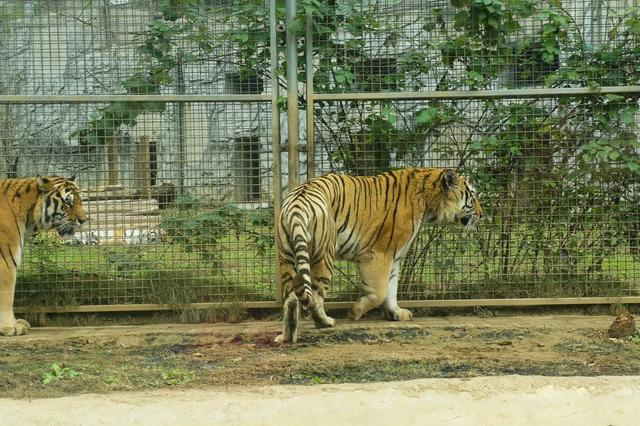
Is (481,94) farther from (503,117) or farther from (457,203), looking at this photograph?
(457,203)

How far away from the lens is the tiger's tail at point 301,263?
18.9ft

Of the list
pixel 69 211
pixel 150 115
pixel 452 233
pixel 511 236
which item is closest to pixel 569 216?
pixel 511 236

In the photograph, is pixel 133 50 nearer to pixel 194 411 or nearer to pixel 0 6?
pixel 0 6

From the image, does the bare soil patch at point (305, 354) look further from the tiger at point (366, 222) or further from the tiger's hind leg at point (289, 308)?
the tiger at point (366, 222)

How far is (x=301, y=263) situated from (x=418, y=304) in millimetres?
1817

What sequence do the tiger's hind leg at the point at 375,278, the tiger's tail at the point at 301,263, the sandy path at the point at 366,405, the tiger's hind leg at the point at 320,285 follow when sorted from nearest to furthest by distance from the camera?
the sandy path at the point at 366,405
the tiger's tail at the point at 301,263
the tiger's hind leg at the point at 320,285
the tiger's hind leg at the point at 375,278

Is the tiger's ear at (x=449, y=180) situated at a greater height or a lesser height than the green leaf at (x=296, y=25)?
lesser

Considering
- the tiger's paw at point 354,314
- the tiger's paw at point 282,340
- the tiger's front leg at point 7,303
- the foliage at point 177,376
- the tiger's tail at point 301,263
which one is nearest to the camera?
the foliage at point 177,376

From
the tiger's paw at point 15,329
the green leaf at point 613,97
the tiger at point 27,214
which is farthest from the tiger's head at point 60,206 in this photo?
the green leaf at point 613,97

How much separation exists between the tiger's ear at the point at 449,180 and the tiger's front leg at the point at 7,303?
3896mm

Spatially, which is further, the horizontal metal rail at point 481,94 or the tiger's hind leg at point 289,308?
the horizontal metal rail at point 481,94

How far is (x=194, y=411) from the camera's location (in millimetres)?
4316

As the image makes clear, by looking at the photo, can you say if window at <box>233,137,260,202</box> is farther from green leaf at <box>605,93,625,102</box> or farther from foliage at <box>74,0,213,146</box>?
green leaf at <box>605,93,625,102</box>

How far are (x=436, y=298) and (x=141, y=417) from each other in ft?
12.3
